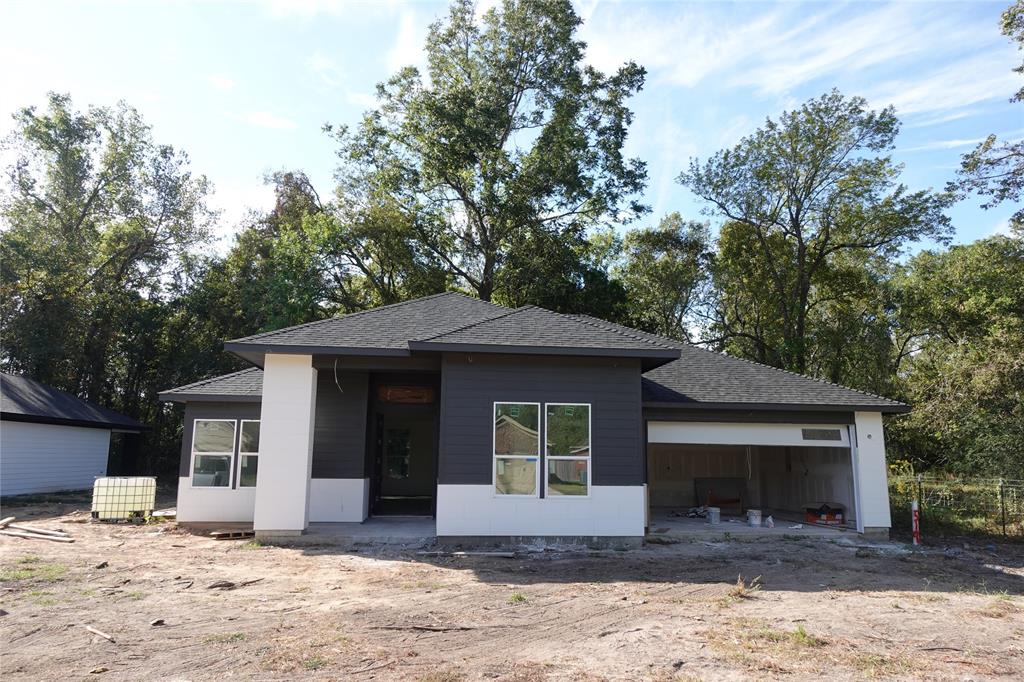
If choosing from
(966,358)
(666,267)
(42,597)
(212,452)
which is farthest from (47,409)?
(966,358)

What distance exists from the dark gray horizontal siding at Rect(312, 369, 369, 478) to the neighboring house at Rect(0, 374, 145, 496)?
11.0 meters

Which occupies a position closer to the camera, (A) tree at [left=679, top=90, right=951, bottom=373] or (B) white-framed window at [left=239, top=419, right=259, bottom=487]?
(B) white-framed window at [left=239, top=419, right=259, bottom=487]

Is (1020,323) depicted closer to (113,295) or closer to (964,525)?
(964,525)

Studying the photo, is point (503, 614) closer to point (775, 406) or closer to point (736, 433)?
point (736, 433)

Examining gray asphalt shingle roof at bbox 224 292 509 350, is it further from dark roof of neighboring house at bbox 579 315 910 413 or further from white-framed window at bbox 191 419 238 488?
Result: dark roof of neighboring house at bbox 579 315 910 413

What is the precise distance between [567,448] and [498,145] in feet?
66.3

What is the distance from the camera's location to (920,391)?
63.1 feet

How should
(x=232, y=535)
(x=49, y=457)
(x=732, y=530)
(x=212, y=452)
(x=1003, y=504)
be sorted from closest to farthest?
(x=232, y=535), (x=732, y=530), (x=212, y=452), (x=1003, y=504), (x=49, y=457)

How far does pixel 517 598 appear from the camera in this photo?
6.90 metres

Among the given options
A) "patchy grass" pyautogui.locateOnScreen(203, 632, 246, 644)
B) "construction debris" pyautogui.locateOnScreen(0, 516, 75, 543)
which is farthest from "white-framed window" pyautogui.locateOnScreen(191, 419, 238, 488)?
"patchy grass" pyautogui.locateOnScreen(203, 632, 246, 644)

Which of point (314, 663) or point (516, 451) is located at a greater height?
point (516, 451)

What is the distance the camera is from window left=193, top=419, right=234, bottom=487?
488 inches

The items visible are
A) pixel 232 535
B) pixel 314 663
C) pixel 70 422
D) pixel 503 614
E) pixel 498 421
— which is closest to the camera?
pixel 314 663

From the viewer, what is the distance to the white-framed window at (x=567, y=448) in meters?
10.5
